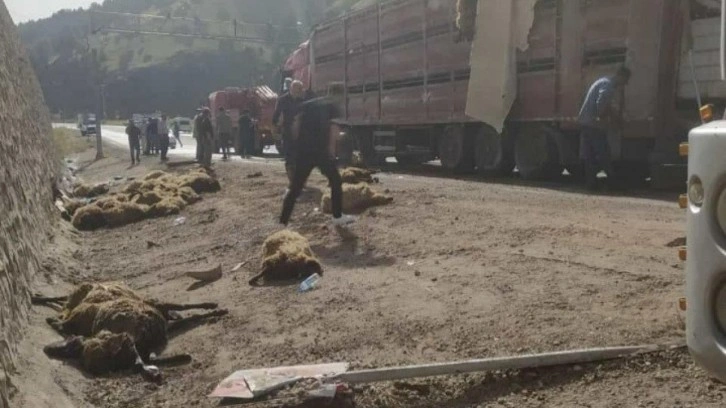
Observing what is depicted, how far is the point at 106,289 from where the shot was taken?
730 cm

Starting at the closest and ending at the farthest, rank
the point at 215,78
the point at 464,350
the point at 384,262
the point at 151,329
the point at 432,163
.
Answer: the point at 464,350 → the point at 151,329 → the point at 384,262 → the point at 432,163 → the point at 215,78

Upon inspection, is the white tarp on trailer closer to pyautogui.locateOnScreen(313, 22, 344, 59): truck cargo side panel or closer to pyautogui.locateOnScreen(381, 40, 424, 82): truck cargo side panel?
pyautogui.locateOnScreen(381, 40, 424, 82): truck cargo side panel

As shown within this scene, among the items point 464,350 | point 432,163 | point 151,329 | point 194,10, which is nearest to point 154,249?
point 151,329

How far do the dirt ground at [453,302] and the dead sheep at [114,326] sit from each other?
165 mm

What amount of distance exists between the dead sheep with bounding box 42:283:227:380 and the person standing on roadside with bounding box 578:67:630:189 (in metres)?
6.82

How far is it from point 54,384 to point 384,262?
11.5 feet

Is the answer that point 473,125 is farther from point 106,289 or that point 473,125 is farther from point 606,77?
point 106,289

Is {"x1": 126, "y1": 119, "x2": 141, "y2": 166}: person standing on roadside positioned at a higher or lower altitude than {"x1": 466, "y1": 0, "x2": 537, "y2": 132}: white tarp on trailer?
lower

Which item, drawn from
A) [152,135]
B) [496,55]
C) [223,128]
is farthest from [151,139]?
[496,55]

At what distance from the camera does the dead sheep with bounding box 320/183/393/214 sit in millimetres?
11156

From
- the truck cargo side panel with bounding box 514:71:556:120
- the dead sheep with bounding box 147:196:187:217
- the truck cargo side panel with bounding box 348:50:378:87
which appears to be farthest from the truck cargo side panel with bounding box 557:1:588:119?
the truck cargo side panel with bounding box 348:50:378:87

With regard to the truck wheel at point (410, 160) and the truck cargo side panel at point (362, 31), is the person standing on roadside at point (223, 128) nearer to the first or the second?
the truck cargo side panel at point (362, 31)

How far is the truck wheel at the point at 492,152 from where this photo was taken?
1652 cm

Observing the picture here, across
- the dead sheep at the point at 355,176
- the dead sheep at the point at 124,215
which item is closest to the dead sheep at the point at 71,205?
the dead sheep at the point at 124,215
